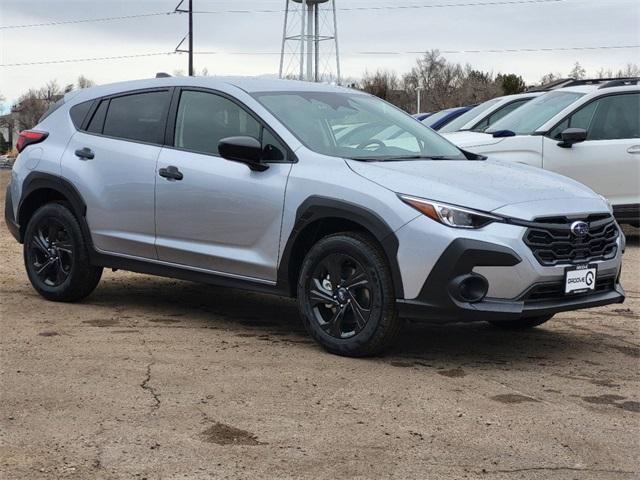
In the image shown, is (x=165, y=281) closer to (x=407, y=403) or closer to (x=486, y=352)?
(x=486, y=352)

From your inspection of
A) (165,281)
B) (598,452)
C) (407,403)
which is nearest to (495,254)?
(407,403)

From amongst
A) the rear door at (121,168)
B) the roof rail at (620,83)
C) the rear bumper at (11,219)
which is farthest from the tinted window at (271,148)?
the roof rail at (620,83)

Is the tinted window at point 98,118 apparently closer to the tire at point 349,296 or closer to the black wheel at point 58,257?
the black wheel at point 58,257

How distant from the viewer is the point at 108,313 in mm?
7434

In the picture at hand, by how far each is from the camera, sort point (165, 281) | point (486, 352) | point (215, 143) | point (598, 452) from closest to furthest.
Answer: point (598, 452) → point (486, 352) → point (215, 143) → point (165, 281)

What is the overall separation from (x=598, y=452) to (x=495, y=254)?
1.47 meters

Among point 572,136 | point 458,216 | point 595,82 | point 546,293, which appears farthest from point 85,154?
point 595,82

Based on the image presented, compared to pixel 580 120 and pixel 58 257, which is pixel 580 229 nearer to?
pixel 58 257

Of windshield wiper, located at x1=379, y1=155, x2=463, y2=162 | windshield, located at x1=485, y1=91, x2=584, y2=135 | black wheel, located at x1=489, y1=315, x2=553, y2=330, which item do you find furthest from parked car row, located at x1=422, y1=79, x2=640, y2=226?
windshield wiper, located at x1=379, y1=155, x2=463, y2=162

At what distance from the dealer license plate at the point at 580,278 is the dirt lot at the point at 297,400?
474mm

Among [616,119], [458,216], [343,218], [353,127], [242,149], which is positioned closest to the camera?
[458,216]

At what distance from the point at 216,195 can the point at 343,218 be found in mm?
1017

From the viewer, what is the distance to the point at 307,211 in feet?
20.0

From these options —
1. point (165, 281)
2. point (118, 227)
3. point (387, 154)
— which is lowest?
point (165, 281)
